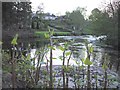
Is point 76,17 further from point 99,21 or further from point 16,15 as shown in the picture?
point 99,21

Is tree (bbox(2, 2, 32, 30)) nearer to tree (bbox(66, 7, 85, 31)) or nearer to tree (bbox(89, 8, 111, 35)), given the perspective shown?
tree (bbox(66, 7, 85, 31))

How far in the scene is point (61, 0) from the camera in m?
4.18

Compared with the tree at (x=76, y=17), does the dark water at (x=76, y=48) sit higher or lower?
lower

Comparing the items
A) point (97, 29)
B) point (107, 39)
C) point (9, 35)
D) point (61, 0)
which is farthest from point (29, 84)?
point (107, 39)

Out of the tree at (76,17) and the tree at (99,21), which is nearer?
the tree at (76,17)

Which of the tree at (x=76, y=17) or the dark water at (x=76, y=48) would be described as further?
the tree at (x=76, y=17)

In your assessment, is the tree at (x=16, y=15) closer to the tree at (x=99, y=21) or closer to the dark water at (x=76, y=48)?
the dark water at (x=76, y=48)

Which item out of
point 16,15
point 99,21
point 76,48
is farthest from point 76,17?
point 76,48

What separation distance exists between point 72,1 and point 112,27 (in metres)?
2.07

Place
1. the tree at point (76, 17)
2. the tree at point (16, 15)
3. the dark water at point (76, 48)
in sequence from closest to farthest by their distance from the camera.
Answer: the dark water at point (76, 48) → the tree at point (16, 15) → the tree at point (76, 17)

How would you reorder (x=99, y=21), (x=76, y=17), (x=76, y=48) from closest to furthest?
(x=76, y=48) → (x=76, y=17) → (x=99, y=21)

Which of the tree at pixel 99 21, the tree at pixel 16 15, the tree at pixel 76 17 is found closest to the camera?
the tree at pixel 16 15

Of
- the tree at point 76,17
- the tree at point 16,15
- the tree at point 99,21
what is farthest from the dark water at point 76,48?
the tree at point 76,17

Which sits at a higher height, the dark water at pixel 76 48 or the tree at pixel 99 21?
the tree at pixel 99 21
